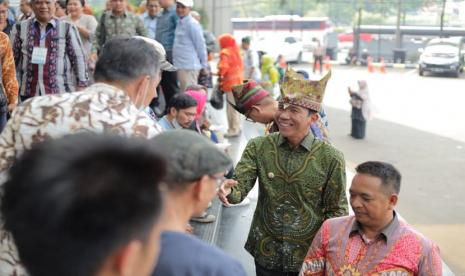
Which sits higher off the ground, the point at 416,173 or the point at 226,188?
the point at 226,188

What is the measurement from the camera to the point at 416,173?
1059cm

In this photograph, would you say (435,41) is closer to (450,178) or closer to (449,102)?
(449,102)

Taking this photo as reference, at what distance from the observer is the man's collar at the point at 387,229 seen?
292 cm

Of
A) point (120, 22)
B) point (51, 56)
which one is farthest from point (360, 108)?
point (51, 56)

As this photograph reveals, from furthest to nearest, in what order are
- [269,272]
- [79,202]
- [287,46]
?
[287,46]
[269,272]
[79,202]

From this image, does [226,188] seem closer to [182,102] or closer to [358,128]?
[182,102]

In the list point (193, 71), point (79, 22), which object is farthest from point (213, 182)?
point (79, 22)

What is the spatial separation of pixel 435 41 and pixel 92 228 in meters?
33.5

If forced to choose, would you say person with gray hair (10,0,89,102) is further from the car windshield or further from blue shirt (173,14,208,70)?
the car windshield

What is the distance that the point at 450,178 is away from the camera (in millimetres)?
10227

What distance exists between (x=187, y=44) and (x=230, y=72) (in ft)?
6.01

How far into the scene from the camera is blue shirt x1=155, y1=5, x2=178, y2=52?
9031 millimetres

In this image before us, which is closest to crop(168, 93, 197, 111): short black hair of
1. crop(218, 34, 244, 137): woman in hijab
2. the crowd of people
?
the crowd of people

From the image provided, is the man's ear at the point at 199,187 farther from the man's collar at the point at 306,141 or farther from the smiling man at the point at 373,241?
the man's collar at the point at 306,141
